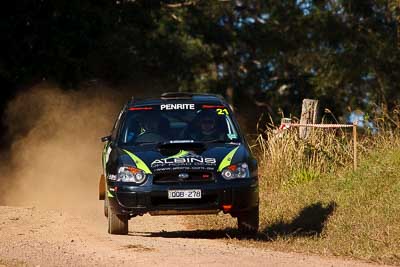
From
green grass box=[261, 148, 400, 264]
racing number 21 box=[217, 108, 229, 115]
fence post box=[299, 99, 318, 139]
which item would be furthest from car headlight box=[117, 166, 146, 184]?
fence post box=[299, 99, 318, 139]

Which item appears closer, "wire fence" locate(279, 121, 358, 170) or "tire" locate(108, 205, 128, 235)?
"tire" locate(108, 205, 128, 235)

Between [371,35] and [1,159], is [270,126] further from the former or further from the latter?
[371,35]

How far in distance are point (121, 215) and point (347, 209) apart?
10.9 ft

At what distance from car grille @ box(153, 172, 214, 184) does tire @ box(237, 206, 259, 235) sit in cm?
80

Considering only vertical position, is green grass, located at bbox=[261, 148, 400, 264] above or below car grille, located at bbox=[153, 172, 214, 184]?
below

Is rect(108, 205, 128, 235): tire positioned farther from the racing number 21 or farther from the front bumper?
the racing number 21

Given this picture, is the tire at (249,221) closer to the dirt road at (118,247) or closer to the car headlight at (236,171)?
the dirt road at (118,247)

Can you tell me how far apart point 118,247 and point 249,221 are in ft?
7.17

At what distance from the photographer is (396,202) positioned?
14.2m

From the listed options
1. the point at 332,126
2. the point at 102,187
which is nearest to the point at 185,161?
the point at 102,187

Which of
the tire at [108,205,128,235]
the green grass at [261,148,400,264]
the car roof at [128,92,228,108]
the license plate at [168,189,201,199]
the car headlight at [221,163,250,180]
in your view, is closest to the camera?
the green grass at [261,148,400,264]

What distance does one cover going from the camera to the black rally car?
13016 millimetres

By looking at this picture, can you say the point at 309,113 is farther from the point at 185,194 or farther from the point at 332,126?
the point at 185,194

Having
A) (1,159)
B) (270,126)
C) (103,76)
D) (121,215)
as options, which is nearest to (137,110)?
(121,215)
